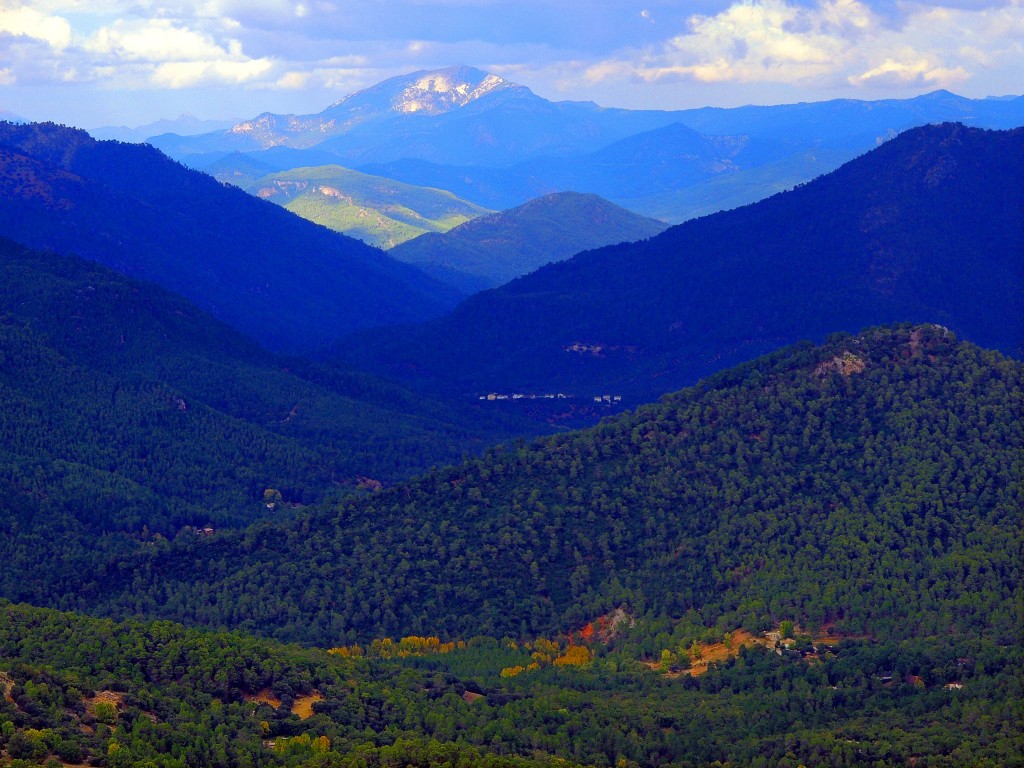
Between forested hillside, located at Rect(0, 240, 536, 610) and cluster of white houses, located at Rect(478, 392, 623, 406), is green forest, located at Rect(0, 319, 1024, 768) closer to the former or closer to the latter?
forested hillside, located at Rect(0, 240, 536, 610)

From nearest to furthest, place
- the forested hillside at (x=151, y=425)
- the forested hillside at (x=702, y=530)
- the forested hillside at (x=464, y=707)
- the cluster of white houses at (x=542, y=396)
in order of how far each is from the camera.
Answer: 1. the forested hillside at (x=464, y=707)
2. the forested hillside at (x=702, y=530)
3. the forested hillside at (x=151, y=425)
4. the cluster of white houses at (x=542, y=396)

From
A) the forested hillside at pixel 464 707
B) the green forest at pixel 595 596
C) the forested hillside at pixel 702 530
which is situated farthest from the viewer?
the forested hillside at pixel 702 530

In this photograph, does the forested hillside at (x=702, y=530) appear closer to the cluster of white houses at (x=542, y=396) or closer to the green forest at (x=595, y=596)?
the green forest at (x=595, y=596)

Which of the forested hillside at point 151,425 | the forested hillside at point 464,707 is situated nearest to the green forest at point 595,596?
the forested hillside at point 464,707

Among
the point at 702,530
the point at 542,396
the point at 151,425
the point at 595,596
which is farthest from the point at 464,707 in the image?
the point at 542,396

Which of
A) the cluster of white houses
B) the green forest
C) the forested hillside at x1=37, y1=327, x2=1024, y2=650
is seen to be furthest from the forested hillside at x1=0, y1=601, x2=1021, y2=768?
the cluster of white houses

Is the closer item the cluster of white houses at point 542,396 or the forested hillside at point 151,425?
the forested hillside at point 151,425

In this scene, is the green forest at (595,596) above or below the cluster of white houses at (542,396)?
below

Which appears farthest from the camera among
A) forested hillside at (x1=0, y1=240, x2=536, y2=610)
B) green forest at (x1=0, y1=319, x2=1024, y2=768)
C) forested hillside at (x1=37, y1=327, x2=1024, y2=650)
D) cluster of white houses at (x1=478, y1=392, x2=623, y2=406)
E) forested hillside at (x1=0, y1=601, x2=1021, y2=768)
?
cluster of white houses at (x1=478, y1=392, x2=623, y2=406)

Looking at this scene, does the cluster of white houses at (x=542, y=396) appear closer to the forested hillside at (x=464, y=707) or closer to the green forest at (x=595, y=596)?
the green forest at (x=595, y=596)

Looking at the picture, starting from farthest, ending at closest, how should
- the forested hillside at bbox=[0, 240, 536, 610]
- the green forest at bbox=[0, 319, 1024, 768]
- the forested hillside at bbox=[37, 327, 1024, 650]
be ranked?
the forested hillside at bbox=[0, 240, 536, 610], the forested hillside at bbox=[37, 327, 1024, 650], the green forest at bbox=[0, 319, 1024, 768]
